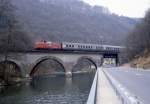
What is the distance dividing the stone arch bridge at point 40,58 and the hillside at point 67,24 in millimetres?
47598

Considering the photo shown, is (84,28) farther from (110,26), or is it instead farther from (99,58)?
(99,58)

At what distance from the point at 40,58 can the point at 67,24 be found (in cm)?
8837

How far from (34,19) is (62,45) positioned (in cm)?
7329

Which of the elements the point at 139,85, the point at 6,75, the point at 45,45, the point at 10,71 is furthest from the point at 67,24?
the point at 139,85

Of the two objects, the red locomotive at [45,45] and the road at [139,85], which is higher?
the red locomotive at [45,45]

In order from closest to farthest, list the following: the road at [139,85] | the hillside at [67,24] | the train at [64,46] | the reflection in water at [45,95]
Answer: the road at [139,85] < the reflection in water at [45,95] < the train at [64,46] < the hillside at [67,24]

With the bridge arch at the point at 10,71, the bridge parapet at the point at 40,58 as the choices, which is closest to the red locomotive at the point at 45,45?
the bridge parapet at the point at 40,58

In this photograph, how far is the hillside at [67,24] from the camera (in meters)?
134

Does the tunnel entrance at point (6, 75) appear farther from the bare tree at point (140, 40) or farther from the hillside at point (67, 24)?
the hillside at point (67, 24)

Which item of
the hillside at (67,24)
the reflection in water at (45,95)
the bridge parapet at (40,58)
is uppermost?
the hillside at (67,24)

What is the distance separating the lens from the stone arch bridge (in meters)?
62.4

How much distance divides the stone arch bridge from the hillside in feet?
156

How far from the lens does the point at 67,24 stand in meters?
156

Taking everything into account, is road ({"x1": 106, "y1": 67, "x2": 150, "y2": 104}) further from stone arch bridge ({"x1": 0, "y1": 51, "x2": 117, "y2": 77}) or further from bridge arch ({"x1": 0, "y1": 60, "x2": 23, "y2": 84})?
stone arch bridge ({"x1": 0, "y1": 51, "x2": 117, "y2": 77})
